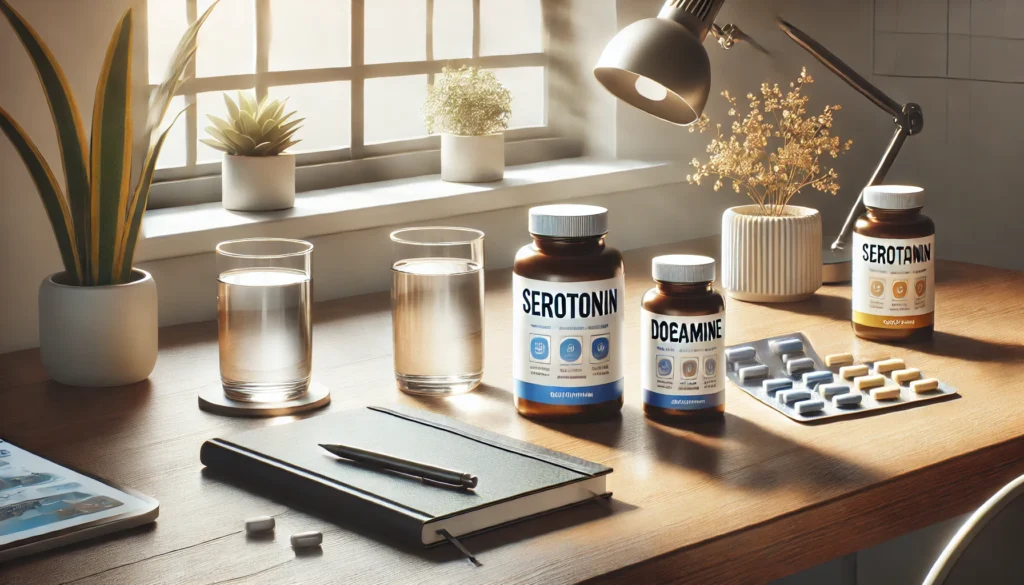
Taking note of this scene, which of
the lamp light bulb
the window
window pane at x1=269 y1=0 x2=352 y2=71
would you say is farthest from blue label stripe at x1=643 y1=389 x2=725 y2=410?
window pane at x1=269 y1=0 x2=352 y2=71

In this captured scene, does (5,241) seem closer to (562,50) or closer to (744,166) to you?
(744,166)

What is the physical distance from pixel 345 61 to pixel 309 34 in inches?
3.3

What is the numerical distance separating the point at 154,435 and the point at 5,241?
484mm

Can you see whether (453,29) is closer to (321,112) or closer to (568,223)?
(321,112)

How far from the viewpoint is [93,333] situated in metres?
1.33

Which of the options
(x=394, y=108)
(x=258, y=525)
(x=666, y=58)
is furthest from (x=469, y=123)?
(x=258, y=525)

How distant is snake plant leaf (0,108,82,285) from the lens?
1300 mm

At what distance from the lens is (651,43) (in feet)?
4.49

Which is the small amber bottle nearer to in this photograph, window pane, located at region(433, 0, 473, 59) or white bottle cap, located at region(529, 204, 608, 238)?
white bottle cap, located at region(529, 204, 608, 238)

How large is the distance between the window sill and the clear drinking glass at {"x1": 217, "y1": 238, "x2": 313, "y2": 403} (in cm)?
41

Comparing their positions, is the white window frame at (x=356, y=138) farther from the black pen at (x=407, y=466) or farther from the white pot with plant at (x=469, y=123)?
the black pen at (x=407, y=466)

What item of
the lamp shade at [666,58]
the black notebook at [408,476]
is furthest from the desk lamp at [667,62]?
the black notebook at [408,476]

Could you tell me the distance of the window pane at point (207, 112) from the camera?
6.36 ft

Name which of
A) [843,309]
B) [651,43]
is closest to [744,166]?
[843,309]
